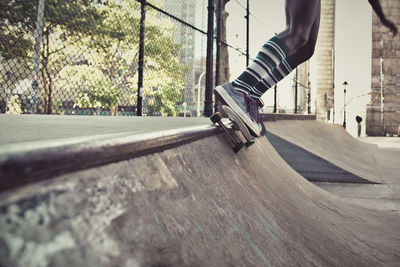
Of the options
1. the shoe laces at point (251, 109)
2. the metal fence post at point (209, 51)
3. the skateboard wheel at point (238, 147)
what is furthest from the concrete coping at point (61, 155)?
the metal fence post at point (209, 51)

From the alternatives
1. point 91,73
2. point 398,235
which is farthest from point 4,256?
point 91,73

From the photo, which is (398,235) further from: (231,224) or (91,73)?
(91,73)

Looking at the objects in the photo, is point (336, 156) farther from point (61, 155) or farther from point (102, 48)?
point (102, 48)

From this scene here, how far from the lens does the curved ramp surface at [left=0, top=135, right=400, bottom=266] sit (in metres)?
0.40

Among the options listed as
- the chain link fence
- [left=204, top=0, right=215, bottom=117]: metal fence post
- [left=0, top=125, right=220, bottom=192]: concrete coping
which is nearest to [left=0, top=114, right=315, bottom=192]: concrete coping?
[left=0, top=125, right=220, bottom=192]: concrete coping

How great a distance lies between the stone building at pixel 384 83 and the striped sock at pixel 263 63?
20379mm

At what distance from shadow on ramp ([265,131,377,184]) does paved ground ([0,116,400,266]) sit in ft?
7.12

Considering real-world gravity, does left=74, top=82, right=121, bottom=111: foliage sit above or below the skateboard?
above

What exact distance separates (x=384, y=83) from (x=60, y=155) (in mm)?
22683

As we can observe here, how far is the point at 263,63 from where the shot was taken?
6.22 ft

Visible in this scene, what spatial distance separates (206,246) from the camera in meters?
0.67

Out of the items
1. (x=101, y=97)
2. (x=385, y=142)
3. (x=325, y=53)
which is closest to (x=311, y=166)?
(x=385, y=142)

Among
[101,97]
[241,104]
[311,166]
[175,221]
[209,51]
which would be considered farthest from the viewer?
[101,97]

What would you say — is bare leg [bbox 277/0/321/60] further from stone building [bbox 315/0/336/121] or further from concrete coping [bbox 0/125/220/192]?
stone building [bbox 315/0/336/121]
